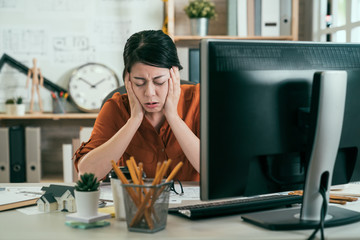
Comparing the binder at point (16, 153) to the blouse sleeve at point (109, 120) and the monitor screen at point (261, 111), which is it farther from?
the monitor screen at point (261, 111)

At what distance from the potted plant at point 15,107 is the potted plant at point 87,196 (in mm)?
1923

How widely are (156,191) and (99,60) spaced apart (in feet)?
7.05

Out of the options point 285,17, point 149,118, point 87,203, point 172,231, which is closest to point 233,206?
point 172,231

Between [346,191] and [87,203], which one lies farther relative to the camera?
[346,191]

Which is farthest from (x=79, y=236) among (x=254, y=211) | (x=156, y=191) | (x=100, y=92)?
(x=100, y=92)

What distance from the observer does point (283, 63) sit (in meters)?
0.91

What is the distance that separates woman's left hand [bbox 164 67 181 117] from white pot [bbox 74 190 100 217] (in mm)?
705

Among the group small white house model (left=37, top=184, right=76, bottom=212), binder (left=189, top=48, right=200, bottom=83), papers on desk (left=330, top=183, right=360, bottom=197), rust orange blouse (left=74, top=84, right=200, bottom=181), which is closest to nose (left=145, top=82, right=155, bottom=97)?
rust orange blouse (left=74, top=84, right=200, bottom=181)

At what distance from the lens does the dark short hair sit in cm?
152

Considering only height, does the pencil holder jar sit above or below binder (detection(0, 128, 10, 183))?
above

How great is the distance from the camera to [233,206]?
3.36ft

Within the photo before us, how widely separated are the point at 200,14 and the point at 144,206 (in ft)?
6.75

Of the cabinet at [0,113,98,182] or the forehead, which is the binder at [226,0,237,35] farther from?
the forehead

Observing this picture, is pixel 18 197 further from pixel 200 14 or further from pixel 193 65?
pixel 200 14
